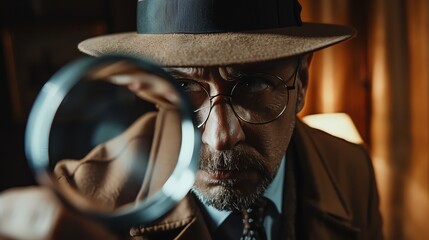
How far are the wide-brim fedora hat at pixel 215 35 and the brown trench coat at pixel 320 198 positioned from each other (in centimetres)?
36

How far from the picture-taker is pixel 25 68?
5.80ft

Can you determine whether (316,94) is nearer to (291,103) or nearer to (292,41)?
(291,103)

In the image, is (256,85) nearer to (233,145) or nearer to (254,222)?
(233,145)

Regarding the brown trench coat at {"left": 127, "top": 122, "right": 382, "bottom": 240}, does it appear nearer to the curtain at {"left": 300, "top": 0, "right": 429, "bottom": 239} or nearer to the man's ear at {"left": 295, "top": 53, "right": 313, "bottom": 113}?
the man's ear at {"left": 295, "top": 53, "right": 313, "bottom": 113}

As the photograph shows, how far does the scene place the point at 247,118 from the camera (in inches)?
40.1

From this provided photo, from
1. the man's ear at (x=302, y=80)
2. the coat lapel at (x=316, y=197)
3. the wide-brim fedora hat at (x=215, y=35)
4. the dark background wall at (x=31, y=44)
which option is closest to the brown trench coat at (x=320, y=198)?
the coat lapel at (x=316, y=197)

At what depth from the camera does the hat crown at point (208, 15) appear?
2.96ft

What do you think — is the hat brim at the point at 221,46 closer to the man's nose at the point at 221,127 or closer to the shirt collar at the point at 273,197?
the man's nose at the point at 221,127

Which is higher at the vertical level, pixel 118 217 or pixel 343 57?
pixel 343 57

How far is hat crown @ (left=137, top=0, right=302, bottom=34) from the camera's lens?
2.96ft

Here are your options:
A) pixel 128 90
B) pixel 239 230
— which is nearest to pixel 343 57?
pixel 239 230

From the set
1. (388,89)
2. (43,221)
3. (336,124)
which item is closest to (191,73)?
(43,221)

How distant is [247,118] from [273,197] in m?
0.28

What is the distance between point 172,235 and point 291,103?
37 centimetres
